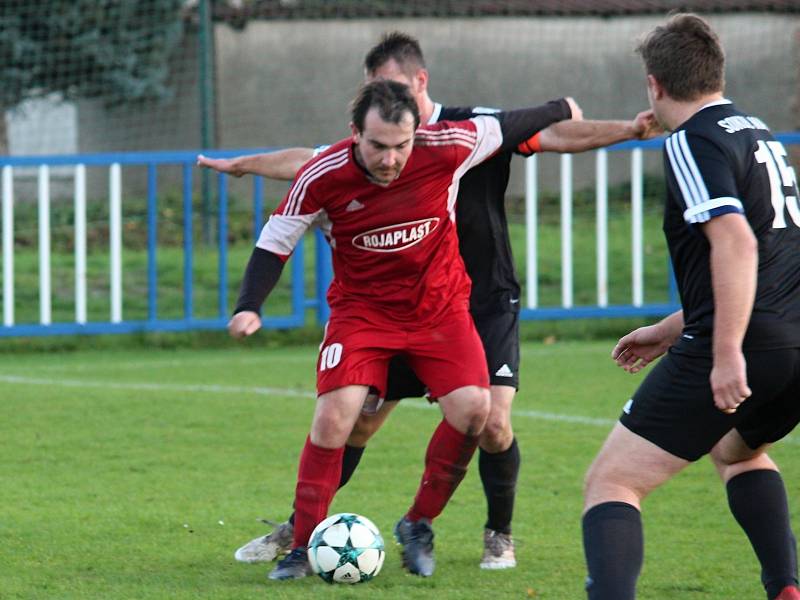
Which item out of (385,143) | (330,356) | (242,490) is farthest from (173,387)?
(385,143)

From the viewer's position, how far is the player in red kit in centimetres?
481

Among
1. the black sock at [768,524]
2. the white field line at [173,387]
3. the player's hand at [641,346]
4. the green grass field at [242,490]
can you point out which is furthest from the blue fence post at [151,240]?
the black sock at [768,524]

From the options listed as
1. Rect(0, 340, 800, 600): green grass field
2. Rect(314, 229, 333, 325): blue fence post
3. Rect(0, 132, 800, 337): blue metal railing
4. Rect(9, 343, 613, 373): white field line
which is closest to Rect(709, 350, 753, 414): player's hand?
Rect(0, 340, 800, 600): green grass field

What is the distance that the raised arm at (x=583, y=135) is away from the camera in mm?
5062

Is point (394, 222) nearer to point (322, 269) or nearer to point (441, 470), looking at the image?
point (441, 470)

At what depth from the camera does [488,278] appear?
5.39m

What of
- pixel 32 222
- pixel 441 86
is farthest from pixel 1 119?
pixel 32 222

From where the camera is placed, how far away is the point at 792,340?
3732 mm

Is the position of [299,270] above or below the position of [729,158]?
below

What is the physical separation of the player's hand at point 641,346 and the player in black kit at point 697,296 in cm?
40

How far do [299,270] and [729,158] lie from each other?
7706 mm

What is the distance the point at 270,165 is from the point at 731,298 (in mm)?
2470

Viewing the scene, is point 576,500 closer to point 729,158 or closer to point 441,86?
point 729,158

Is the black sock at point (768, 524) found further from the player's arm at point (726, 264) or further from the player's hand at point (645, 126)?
the player's hand at point (645, 126)
